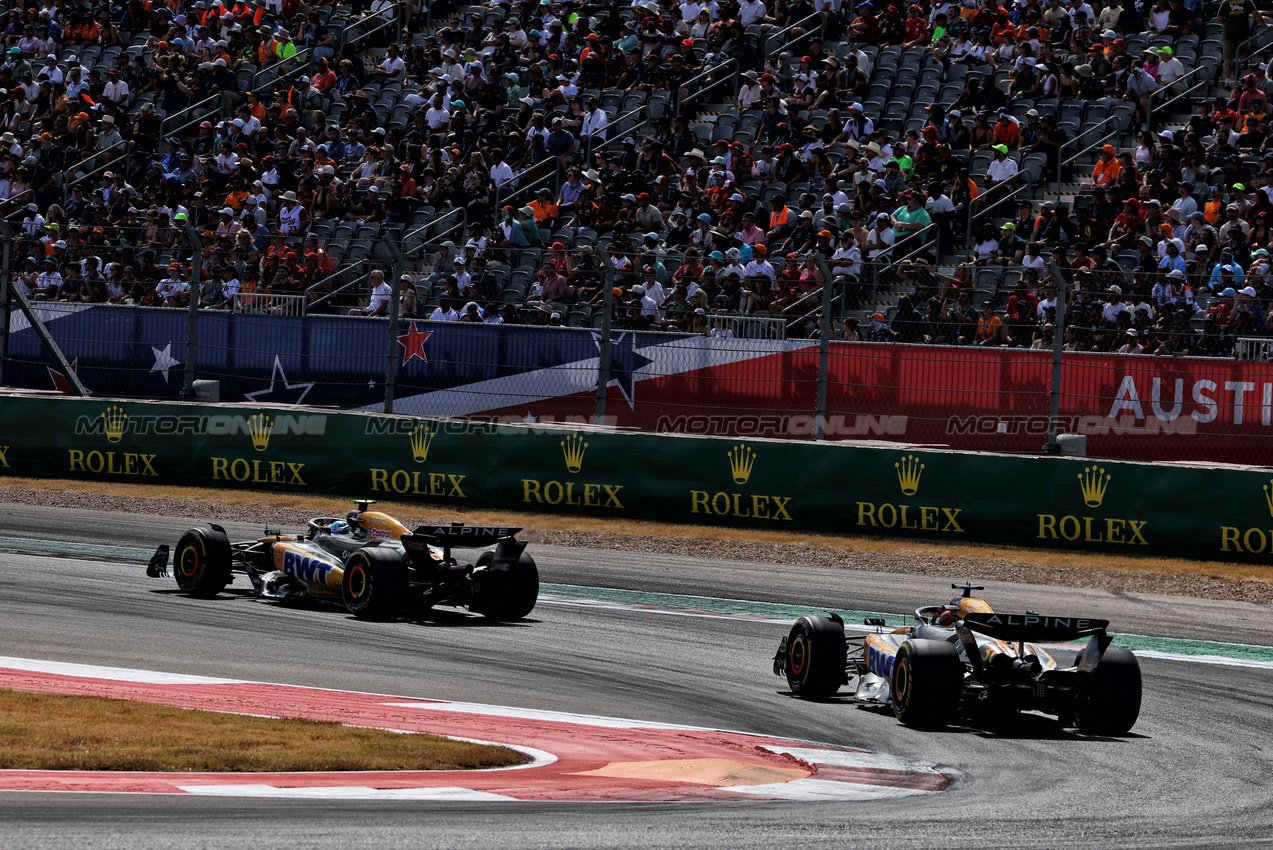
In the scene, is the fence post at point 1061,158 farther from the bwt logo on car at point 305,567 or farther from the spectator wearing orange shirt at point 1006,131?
the bwt logo on car at point 305,567

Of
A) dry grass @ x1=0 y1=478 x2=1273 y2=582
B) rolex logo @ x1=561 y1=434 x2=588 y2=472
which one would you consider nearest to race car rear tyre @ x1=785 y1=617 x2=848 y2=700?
dry grass @ x1=0 y1=478 x2=1273 y2=582

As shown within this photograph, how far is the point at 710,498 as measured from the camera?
57.2 feet

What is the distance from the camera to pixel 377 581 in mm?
12031

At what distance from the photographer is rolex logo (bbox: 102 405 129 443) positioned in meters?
20.2

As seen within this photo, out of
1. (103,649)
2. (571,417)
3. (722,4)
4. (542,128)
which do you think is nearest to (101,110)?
(542,128)

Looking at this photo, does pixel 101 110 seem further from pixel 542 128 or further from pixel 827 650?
pixel 827 650

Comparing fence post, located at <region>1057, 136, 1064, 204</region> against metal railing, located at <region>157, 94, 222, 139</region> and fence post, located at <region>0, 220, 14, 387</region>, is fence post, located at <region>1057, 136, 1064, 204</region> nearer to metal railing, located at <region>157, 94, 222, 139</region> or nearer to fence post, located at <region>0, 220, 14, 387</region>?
fence post, located at <region>0, 220, 14, 387</region>

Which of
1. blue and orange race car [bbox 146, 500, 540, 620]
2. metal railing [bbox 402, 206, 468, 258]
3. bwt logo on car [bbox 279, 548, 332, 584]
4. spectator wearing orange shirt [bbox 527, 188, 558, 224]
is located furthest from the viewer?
metal railing [bbox 402, 206, 468, 258]

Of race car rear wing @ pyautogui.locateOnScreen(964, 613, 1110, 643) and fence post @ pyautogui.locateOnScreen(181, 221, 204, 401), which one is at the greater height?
fence post @ pyautogui.locateOnScreen(181, 221, 204, 401)

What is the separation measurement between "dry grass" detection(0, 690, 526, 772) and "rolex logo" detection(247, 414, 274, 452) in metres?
11.2

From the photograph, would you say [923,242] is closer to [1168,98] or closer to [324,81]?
[1168,98]

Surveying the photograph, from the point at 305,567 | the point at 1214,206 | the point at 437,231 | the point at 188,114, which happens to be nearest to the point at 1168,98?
the point at 1214,206

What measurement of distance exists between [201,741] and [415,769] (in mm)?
1039

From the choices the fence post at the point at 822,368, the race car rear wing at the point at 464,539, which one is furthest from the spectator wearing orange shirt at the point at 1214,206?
the race car rear wing at the point at 464,539
